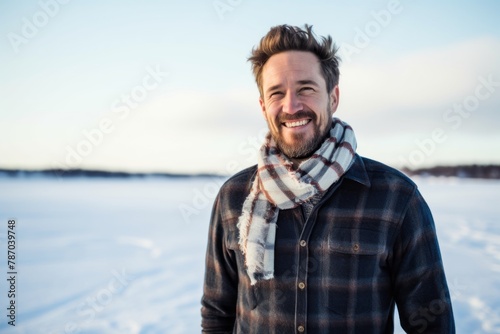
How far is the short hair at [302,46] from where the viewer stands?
4.92ft

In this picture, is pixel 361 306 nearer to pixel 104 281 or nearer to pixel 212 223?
pixel 212 223

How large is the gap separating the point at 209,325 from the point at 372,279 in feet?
2.49

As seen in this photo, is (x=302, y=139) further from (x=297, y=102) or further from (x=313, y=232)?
(x=313, y=232)

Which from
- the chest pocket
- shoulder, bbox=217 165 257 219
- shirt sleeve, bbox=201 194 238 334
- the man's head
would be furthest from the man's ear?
shirt sleeve, bbox=201 194 238 334

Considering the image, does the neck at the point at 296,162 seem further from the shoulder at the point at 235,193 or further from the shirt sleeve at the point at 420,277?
the shirt sleeve at the point at 420,277

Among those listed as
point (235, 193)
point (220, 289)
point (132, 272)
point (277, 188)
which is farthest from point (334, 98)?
point (132, 272)

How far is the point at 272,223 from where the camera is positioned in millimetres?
1424

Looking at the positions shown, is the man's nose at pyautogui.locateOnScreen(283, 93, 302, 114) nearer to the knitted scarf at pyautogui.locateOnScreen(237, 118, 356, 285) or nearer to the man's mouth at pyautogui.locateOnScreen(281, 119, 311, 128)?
the man's mouth at pyautogui.locateOnScreen(281, 119, 311, 128)

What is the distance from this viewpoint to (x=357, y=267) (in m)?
1.29

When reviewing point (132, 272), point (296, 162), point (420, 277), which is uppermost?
point (296, 162)

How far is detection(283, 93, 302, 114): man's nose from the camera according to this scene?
4.70 ft

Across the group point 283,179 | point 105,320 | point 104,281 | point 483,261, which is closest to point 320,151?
point 283,179

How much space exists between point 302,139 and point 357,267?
1.81 feet

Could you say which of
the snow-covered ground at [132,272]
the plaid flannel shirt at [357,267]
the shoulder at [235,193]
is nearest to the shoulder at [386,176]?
the plaid flannel shirt at [357,267]
